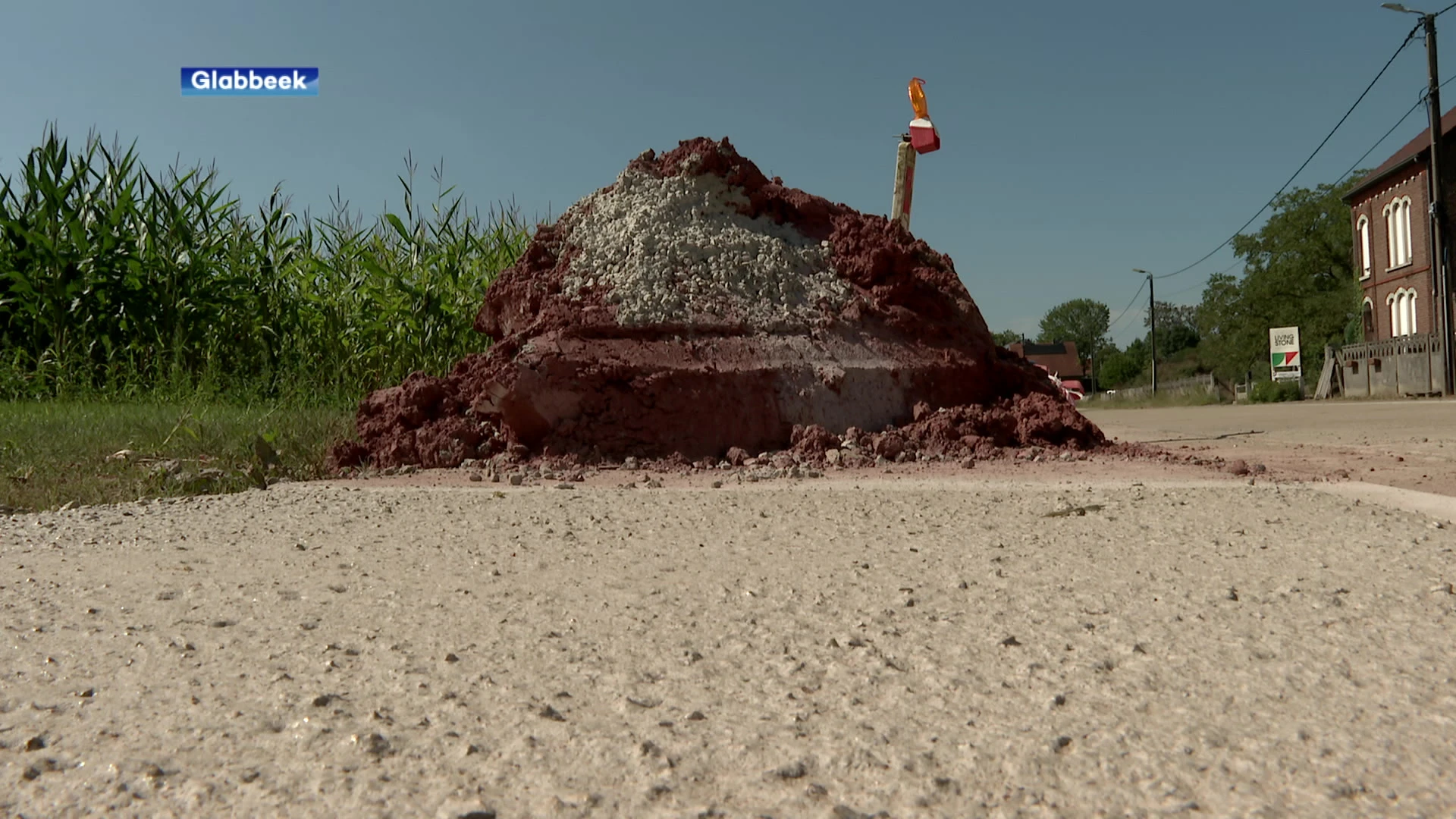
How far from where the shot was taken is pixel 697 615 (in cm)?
226

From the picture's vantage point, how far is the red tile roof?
2705cm

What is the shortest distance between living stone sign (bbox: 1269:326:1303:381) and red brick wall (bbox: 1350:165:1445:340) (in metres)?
3.23

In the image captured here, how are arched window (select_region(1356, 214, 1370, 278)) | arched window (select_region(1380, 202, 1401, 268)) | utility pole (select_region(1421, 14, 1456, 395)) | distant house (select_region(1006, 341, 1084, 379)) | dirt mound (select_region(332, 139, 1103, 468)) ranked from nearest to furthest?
dirt mound (select_region(332, 139, 1103, 468)) → utility pole (select_region(1421, 14, 1456, 395)) → arched window (select_region(1380, 202, 1401, 268)) → arched window (select_region(1356, 214, 1370, 278)) → distant house (select_region(1006, 341, 1084, 379))

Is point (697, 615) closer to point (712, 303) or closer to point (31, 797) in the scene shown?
point (31, 797)

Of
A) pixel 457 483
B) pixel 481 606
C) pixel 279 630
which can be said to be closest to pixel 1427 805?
pixel 481 606

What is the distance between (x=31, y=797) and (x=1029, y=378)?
641 cm

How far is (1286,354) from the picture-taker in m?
27.3

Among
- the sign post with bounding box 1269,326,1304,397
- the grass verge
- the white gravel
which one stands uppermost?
the sign post with bounding box 1269,326,1304,397

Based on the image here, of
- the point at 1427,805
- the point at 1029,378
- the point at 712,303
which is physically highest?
the point at 712,303

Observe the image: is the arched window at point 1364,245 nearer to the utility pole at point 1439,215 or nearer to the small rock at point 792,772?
the utility pole at point 1439,215

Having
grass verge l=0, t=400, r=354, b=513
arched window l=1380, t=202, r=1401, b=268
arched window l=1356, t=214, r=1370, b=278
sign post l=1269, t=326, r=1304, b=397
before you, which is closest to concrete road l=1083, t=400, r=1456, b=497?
grass verge l=0, t=400, r=354, b=513

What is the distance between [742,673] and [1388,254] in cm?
3553

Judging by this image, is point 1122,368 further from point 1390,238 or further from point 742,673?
point 742,673

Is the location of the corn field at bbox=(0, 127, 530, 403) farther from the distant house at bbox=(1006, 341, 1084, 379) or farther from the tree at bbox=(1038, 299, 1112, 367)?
the tree at bbox=(1038, 299, 1112, 367)
